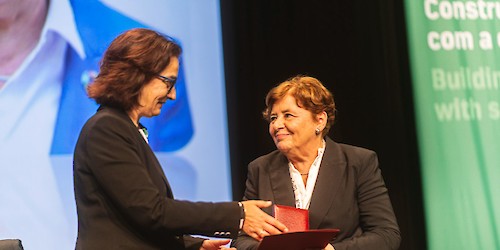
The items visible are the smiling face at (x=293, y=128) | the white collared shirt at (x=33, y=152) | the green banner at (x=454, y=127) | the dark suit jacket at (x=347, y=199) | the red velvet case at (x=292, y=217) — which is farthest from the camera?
the green banner at (x=454, y=127)

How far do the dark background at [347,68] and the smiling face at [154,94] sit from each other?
210 cm

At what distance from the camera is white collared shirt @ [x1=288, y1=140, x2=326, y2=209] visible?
273 centimetres

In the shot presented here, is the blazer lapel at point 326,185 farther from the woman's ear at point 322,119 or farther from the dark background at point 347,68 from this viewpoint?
the dark background at point 347,68

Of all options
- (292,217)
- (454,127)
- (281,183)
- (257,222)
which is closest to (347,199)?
(281,183)

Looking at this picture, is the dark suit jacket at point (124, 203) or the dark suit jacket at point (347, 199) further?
the dark suit jacket at point (347, 199)

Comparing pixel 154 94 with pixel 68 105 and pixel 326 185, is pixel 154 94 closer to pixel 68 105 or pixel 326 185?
pixel 326 185

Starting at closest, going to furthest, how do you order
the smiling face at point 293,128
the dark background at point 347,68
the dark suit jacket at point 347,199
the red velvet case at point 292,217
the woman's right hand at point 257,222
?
1. the woman's right hand at point 257,222
2. the red velvet case at point 292,217
3. the dark suit jacket at point 347,199
4. the smiling face at point 293,128
5. the dark background at point 347,68

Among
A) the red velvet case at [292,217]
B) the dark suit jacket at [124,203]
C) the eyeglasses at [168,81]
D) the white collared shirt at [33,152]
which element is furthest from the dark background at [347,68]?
the dark suit jacket at [124,203]

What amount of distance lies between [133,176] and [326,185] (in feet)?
3.44

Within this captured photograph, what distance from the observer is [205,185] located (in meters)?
3.96

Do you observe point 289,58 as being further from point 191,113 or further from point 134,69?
point 134,69

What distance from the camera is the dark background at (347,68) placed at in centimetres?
416

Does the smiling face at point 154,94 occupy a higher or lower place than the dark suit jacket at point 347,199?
higher

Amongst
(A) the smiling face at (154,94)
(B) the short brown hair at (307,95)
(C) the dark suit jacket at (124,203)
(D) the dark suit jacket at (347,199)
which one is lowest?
(D) the dark suit jacket at (347,199)
